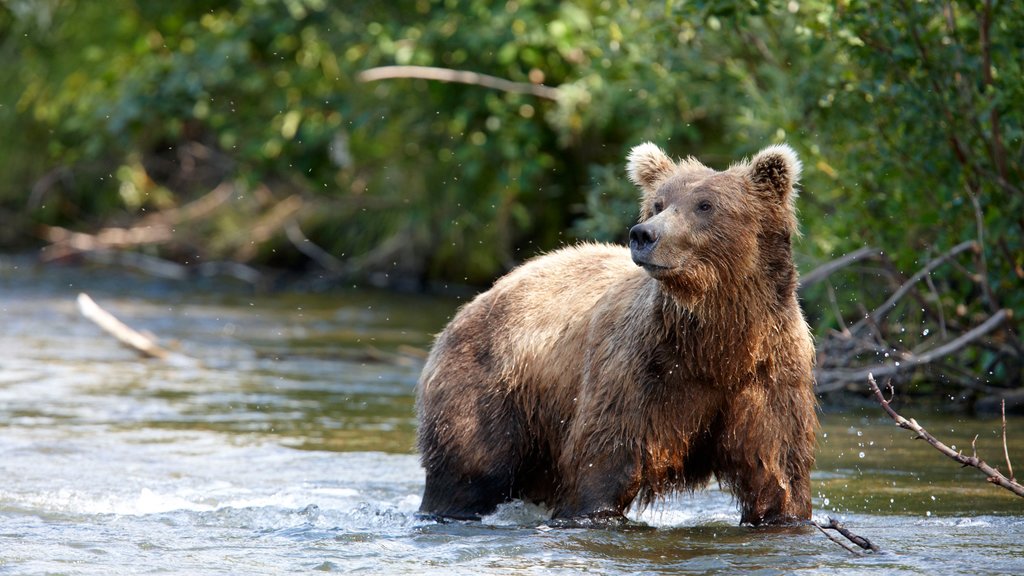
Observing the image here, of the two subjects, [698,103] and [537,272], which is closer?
[537,272]

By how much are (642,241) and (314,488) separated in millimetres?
2722

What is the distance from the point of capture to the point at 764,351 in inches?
216

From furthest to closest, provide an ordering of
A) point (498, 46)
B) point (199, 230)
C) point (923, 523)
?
point (199, 230) < point (498, 46) < point (923, 523)

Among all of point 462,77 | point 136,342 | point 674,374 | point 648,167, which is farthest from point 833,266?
point 136,342

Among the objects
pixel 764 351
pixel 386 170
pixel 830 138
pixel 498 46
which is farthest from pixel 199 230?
pixel 764 351

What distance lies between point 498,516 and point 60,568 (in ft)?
6.39

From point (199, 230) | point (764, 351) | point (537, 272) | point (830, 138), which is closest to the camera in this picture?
point (764, 351)

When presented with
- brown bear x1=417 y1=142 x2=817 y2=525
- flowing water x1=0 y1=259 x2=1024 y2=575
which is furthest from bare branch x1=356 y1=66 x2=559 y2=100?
brown bear x1=417 y1=142 x2=817 y2=525

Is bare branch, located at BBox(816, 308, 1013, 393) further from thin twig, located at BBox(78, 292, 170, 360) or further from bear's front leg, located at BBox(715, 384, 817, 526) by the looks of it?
thin twig, located at BBox(78, 292, 170, 360)

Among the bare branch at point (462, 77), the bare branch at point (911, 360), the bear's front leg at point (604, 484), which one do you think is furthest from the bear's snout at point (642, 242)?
the bare branch at point (462, 77)

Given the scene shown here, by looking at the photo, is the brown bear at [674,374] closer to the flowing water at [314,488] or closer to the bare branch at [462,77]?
the flowing water at [314,488]

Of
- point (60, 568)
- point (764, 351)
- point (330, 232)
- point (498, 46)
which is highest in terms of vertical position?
point (498, 46)

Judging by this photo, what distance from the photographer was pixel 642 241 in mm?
5105

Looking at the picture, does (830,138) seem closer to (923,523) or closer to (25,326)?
(923,523)
